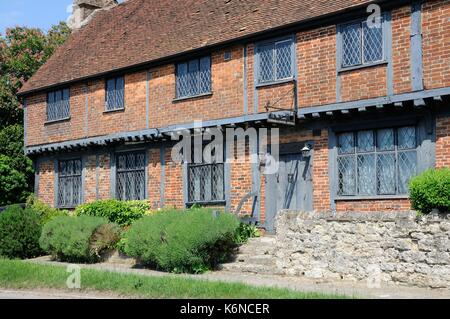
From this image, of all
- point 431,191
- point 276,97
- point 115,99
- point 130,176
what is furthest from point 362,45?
point 115,99

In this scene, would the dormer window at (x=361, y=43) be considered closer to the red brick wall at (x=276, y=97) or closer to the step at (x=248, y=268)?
the red brick wall at (x=276, y=97)

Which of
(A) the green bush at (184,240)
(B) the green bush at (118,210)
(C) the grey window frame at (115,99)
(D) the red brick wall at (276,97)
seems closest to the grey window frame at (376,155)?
(D) the red brick wall at (276,97)

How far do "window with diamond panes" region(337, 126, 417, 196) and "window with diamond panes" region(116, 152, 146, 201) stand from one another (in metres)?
7.73

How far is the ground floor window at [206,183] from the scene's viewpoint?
66.2 ft

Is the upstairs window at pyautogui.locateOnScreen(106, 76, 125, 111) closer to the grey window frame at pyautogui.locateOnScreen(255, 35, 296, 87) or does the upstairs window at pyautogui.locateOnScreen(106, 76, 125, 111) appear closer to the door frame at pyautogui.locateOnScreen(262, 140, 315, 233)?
the grey window frame at pyautogui.locateOnScreen(255, 35, 296, 87)

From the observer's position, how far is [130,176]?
22.9 m

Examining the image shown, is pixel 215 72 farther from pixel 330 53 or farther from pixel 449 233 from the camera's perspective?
pixel 449 233

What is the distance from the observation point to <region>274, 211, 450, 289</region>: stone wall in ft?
42.1

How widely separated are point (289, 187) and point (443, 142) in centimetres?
461

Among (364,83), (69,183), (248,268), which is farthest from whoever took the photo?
(69,183)

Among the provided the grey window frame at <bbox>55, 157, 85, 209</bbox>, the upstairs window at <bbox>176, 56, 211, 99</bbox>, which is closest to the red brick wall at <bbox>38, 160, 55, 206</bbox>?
the grey window frame at <bbox>55, 157, 85, 209</bbox>

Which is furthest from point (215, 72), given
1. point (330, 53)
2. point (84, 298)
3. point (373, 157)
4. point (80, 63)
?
point (84, 298)

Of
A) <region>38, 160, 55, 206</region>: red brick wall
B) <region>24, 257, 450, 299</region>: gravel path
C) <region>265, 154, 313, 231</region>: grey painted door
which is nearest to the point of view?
<region>24, 257, 450, 299</region>: gravel path

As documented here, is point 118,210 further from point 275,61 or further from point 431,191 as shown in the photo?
point 431,191
